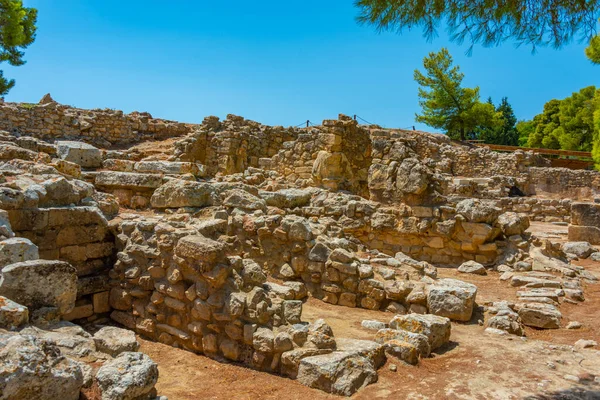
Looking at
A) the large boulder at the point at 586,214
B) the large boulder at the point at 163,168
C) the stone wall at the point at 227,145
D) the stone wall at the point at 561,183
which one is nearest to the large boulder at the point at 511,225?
the large boulder at the point at 586,214

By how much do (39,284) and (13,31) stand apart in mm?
23199

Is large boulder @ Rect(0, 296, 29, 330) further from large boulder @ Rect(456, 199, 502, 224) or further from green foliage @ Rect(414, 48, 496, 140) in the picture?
green foliage @ Rect(414, 48, 496, 140)

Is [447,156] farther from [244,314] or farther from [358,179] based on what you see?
[244,314]

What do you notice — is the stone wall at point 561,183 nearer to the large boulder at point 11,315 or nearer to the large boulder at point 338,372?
the large boulder at point 338,372

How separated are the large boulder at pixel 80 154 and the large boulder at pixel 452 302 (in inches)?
265

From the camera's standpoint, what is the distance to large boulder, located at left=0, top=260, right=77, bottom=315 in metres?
3.11

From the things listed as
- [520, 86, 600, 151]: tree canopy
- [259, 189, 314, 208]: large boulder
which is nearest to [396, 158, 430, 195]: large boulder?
[259, 189, 314, 208]: large boulder

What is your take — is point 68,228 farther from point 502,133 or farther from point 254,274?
point 502,133

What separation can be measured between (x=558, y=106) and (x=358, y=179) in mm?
31833

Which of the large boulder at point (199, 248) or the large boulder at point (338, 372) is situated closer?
the large boulder at point (338, 372)

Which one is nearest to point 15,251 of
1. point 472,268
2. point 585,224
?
point 472,268

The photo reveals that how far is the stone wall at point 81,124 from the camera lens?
15.9 m

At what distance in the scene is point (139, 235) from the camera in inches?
201

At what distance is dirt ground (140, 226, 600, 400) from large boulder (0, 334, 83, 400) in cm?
126
